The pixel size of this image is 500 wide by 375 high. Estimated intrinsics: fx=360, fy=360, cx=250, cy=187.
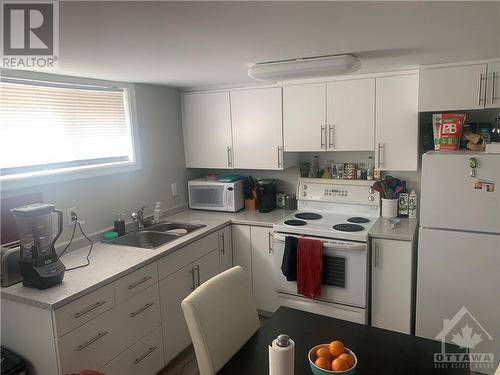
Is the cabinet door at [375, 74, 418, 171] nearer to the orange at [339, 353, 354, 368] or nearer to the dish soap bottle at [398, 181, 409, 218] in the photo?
the dish soap bottle at [398, 181, 409, 218]

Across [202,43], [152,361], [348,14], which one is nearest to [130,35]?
[202,43]

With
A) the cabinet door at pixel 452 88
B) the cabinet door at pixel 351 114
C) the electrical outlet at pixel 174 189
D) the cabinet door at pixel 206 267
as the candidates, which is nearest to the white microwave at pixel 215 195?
the electrical outlet at pixel 174 189

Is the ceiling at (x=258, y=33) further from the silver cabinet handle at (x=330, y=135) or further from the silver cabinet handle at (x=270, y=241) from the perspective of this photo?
the silver cabinet handle at (x=270, y=241)

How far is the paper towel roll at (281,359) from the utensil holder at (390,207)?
2.14m

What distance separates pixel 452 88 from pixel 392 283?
1.44 meters

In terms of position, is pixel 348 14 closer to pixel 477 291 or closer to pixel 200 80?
pixel 200 80

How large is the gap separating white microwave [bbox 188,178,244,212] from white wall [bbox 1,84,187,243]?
14cm

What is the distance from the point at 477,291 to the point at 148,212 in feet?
8.48

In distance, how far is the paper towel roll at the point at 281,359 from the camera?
111 cm

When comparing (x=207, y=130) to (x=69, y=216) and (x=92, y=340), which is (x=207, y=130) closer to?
(x=69, y=216)

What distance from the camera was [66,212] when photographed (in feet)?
8.07

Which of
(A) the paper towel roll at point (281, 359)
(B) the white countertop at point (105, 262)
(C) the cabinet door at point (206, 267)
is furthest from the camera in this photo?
(C) the cabinet door at point (206, 267)

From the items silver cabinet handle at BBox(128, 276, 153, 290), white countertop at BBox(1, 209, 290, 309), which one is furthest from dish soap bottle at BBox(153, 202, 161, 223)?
silver cabinet handle at BBox(128, 276, 153, 290)

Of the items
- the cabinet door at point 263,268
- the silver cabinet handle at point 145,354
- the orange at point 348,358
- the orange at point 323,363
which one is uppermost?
the orange at point 348,358
